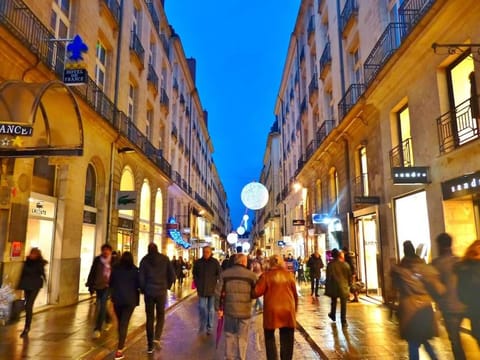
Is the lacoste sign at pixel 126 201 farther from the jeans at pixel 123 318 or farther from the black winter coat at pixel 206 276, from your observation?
the jeans at pixel 123 318

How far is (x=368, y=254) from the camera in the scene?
16344mm

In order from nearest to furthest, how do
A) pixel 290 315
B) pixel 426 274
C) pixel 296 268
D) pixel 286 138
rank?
pixel 426 274, pixel 290 315, pixel 296 268, pixel 286 138

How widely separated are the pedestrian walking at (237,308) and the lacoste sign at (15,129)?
17.4 feet

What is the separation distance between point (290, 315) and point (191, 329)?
482 cm

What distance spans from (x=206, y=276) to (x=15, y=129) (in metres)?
5.17

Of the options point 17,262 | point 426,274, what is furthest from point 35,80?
point 426,274

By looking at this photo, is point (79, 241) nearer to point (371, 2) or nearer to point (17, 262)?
point (17, 262)

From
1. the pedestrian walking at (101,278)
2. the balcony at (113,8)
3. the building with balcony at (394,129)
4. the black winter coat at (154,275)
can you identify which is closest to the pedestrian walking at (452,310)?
the building with balcony at (394,129)

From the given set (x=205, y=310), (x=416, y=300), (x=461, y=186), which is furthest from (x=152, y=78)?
(x=416, y=300)

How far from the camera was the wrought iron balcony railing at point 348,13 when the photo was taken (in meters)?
17.4

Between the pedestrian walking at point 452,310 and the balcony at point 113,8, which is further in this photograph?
the balcony at point 113,8

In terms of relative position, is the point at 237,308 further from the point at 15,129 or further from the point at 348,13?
the point at 348,13

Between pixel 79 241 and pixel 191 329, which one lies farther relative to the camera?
pixel 79 241

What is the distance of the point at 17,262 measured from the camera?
10.5 m
